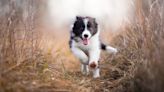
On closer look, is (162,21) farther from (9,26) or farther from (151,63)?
(9,26)

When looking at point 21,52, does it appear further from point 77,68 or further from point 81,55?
point 77,68

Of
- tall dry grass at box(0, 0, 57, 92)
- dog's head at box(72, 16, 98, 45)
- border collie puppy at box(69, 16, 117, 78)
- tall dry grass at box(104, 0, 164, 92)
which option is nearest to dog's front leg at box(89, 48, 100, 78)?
border collie puppy at box(69, 16, 117, 78)

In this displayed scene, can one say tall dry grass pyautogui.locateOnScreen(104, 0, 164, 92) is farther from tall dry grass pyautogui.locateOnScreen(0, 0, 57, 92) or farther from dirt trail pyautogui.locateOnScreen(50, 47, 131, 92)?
tall dry grass pyautogui.locateOnScreen(0, 0, 57, 92)

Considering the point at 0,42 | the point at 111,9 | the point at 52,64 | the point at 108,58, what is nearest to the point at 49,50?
the point at 52,64

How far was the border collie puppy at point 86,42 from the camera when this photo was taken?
26.1 ft

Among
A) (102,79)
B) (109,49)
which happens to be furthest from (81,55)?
(102,79)

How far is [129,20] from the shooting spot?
8109mm

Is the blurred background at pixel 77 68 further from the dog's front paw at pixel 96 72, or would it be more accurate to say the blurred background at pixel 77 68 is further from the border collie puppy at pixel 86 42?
the border collie puppy at pixel 86 42

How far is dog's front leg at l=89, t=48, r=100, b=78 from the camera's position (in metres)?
7.74

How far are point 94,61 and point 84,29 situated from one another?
1.75 ft

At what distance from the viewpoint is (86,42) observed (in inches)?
316

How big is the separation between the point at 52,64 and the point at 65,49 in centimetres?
245

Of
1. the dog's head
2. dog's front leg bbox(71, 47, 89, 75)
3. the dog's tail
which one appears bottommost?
dog's front leg bbox(71, 47, 89, 75)

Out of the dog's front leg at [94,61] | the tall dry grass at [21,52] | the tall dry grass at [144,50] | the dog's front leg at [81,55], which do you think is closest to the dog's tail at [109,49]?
the tall dry grass at [144,50]
